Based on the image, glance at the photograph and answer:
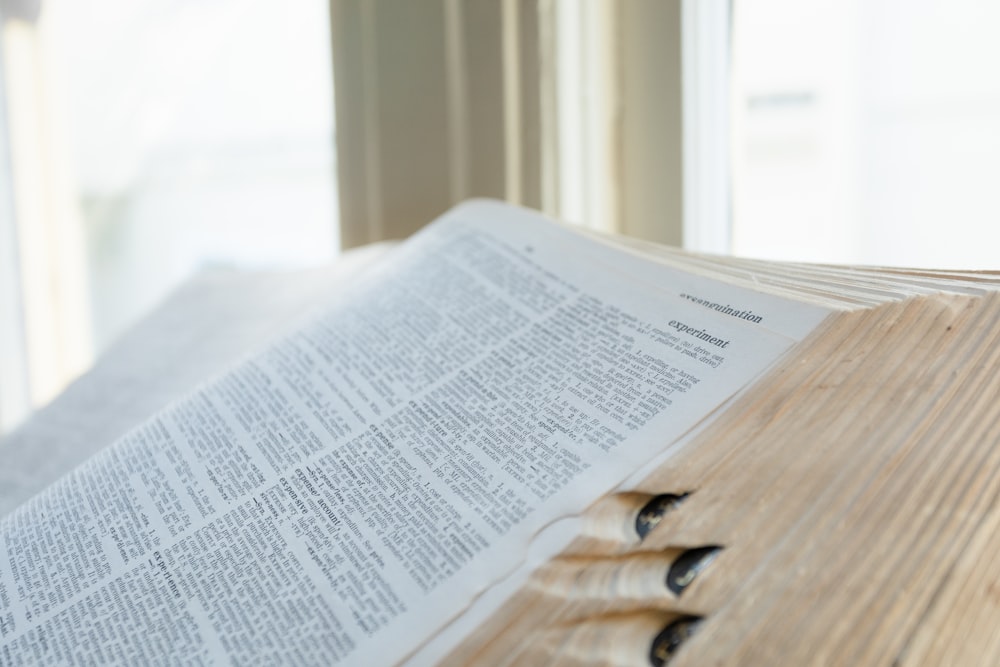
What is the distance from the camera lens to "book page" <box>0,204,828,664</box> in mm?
293

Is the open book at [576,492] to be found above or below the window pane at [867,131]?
below

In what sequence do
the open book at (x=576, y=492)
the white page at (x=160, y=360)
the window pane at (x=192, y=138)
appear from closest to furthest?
1. the open book at (x=576, y=492)
2. the white page at (x=160, y=360)
3. the window pane at (x=192, y=138)

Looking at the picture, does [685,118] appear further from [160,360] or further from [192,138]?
[192,138]

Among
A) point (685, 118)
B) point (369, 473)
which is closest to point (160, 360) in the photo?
point (369, 473)

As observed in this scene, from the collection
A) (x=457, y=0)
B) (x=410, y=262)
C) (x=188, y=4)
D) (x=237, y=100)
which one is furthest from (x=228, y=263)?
(x=410, y=262)

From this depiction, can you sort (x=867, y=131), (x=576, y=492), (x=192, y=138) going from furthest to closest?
(x=192, y=138), (x=867, y=131), (x=576, y=492)

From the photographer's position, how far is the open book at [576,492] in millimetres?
240

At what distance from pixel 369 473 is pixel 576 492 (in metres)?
0.10

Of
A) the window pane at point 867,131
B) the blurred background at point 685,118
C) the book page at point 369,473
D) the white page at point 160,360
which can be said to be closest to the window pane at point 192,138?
the blurred background at point 685,118

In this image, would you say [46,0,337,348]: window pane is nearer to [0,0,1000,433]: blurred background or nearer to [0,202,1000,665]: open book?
[0,0,1000,433]: blurred background

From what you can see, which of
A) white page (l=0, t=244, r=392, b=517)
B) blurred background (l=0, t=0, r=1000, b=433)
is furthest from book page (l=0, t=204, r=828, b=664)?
blurred background (l=0, t=0, r=1000, b=433)

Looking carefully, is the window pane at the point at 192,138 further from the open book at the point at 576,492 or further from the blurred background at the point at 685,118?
the open book at the point at 576,492

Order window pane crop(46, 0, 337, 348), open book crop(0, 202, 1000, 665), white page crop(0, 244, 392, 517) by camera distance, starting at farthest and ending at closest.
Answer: window pane crop(46, 0, 337, 348)
white page crop(0, 244, 392, 517)
open book crop(0, 202, 1000, 665)

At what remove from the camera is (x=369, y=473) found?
35 centimetres
